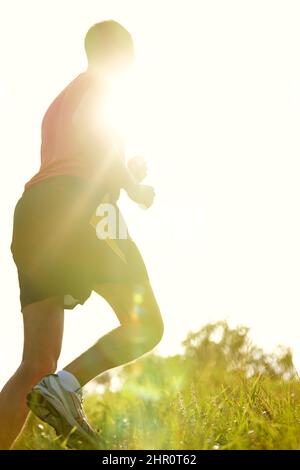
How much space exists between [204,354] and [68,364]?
96.2 inches

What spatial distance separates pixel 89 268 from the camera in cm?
331

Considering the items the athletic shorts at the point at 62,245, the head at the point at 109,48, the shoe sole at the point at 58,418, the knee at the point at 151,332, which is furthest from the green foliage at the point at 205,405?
the head at the point at 109,48

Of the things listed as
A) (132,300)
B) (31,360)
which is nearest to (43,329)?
(31,360)

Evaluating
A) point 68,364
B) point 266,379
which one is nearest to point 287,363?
point 266,379

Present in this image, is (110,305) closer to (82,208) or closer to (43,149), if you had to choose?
(82,208)

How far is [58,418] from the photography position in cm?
299

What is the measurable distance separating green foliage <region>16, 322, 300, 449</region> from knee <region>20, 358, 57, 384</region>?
11.1 inches

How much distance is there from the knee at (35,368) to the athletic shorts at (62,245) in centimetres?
28

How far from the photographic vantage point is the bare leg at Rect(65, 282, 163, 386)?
3.31 meters

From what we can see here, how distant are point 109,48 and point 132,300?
1268 millimetres

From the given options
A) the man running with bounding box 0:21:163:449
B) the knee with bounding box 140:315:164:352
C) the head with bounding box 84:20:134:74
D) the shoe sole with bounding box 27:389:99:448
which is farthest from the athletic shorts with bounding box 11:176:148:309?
the head with bounding box 84:20:134:74

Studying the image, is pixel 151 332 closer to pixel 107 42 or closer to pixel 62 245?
pixel 62 245

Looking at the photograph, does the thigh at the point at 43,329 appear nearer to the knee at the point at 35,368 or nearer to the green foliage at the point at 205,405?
the knee at the point at 35,368

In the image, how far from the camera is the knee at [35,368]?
3.10 meters
